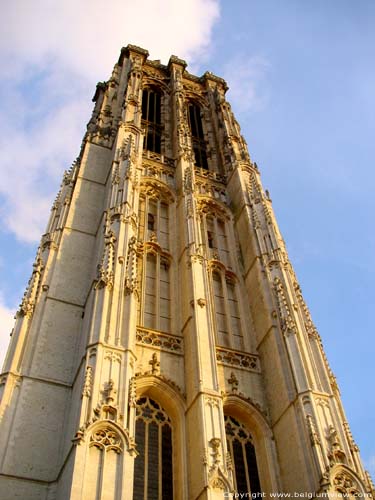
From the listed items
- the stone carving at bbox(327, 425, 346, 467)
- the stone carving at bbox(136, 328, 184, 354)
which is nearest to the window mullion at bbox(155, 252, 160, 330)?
the stone carving at bbox(136, 328, 184, 354)

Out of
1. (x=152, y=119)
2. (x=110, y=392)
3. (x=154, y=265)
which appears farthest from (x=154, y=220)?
(x=110, y=392)

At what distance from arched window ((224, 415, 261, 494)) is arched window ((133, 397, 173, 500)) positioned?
6.37ft

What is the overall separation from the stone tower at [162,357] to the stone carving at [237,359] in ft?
0.17

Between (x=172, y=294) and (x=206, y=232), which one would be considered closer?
(x=172, y=294)

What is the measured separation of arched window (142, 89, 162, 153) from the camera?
31219 mm

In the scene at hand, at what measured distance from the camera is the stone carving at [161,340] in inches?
724

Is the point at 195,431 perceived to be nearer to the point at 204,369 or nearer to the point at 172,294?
the point at 204,369

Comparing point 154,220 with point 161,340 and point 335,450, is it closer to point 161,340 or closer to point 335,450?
point 161,340

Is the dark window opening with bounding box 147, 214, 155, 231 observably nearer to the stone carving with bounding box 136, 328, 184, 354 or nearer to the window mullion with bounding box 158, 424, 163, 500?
the stone carving with bounding box 136, 328, 184, 354

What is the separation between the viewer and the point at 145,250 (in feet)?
73.7

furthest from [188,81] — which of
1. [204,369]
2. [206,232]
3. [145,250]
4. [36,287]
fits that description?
[204,369]

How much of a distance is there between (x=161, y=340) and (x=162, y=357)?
78cm

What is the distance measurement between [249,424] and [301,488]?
3.18m

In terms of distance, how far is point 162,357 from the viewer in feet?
59.1
